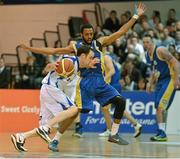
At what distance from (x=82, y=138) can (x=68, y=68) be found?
2656mm

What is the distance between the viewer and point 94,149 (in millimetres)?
11273

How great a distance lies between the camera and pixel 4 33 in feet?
74.3

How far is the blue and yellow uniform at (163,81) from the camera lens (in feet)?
43.7

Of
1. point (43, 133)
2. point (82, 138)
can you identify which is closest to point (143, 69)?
point (82, 138)

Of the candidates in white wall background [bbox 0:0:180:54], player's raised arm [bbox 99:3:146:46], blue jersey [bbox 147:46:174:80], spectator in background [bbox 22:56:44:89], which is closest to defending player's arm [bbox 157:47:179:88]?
blue jersey [bbox 147:46:174:80]

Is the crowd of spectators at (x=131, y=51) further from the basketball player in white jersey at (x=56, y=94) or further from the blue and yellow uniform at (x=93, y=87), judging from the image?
the blue and yellow uniform at (x=93, y=87)

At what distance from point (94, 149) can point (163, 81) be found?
9.27ft

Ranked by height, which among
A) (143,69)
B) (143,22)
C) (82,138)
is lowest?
(82,138)

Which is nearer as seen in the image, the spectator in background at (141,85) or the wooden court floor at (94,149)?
the wooden court floor at (94,149)

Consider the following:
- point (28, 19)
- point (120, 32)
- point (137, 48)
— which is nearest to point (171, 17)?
point (137, 48)

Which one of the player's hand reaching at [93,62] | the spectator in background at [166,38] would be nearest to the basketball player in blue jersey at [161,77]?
the player's hand reaching at [93,62]

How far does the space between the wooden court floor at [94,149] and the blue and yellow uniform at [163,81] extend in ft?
2.78

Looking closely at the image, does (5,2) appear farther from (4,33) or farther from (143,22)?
(143,22)

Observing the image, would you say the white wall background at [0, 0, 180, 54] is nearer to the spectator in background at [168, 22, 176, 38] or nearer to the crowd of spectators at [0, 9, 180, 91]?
the crowd of spectators at [0, 9, 180, 91]
